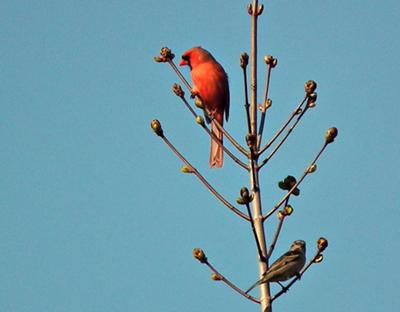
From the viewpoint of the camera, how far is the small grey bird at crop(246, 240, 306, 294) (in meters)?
3.85

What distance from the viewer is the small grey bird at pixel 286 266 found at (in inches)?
152

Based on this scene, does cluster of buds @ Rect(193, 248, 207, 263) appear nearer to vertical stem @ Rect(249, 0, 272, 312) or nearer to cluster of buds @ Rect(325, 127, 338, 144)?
vertical stem @ Rect(249, 0, 272, 312)

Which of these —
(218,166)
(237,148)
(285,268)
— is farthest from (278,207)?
(218,166)

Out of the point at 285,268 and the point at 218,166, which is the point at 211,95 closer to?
the point at 218,166

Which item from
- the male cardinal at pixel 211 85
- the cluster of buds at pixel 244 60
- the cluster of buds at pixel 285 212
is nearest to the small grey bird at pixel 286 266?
the cluster of buds at pixel 285 212

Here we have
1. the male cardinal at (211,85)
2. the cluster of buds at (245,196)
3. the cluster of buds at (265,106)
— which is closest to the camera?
the cluster of buds at (245,196)

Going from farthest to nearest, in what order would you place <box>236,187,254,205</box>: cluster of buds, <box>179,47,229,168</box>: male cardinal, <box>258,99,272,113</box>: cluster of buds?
<box>179,47,229,168</box>: male cardinal
<box>258,99,272,113</box>: cluster of buds
<box>236,187,254,205</box>: cluster of buds

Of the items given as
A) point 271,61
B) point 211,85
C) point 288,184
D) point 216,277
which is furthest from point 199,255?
point 211,85

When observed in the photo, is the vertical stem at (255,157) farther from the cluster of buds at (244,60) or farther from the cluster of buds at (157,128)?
the cluster of buds at (157,128)

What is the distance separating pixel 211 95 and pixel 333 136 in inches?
147

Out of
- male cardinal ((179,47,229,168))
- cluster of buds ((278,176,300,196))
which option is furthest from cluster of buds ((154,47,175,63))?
male cardinal ((179,47,229,168))

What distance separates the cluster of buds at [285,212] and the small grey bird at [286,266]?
0.29 m

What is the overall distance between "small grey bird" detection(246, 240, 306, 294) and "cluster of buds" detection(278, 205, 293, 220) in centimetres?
29

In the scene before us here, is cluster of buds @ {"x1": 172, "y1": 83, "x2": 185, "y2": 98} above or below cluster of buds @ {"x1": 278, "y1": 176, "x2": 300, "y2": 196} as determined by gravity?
above
